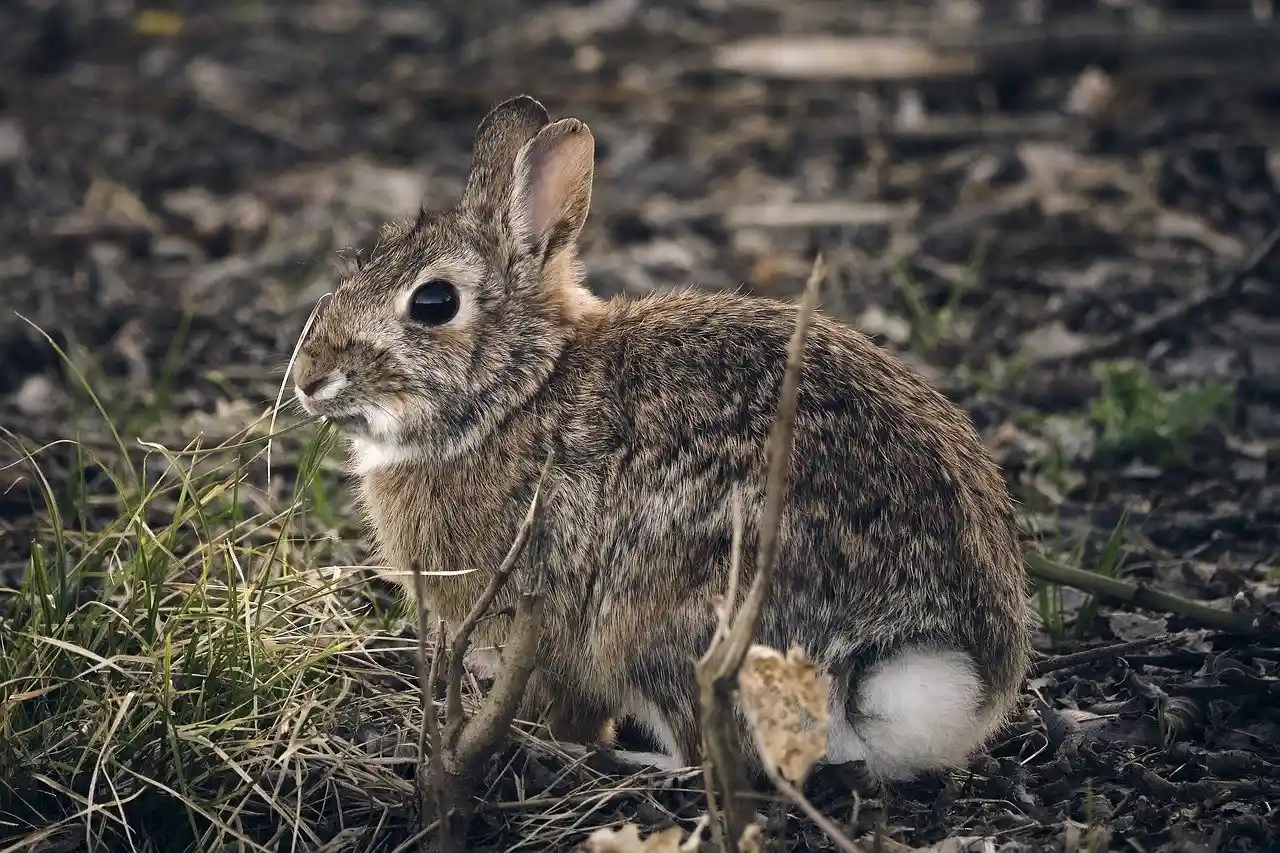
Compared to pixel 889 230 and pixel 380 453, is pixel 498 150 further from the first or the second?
pixel 889 230

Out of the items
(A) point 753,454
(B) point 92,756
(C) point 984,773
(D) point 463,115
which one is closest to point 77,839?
(B) point 92,756

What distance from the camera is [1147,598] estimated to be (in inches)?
194

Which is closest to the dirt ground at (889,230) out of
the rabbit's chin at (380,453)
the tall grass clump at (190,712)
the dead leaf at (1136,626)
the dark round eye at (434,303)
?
the dead leaf at (1136,626)

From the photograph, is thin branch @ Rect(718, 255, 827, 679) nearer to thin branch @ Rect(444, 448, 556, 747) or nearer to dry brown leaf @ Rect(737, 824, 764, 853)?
dry brown leaf @ Rect(737, 824, 764, 853)

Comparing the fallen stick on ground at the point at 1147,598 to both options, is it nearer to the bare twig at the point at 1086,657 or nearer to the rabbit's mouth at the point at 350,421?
the bare twig at the point at 1086,657

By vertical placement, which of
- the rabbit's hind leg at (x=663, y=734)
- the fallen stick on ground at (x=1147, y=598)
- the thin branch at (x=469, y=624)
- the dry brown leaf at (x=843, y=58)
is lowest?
the rabbit's hind leg at (x=663, y=734)

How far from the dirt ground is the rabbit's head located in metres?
1.14

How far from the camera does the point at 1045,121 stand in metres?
9.54

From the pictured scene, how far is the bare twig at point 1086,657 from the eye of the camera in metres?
4.68

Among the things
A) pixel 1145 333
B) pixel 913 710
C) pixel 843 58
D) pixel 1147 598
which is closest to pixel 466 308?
pixel 913 710

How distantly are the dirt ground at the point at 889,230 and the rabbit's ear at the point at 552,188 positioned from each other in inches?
64.0

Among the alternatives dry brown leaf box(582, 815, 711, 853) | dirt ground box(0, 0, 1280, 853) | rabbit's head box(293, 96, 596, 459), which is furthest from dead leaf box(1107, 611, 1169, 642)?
dry brown leaf box(582, 815, 711, 853)

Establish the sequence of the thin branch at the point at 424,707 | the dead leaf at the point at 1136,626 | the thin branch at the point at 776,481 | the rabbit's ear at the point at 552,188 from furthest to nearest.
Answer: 1. the dead leaf at the point at 1136,626
2. the rabbit's ear at the point at 552,188
3. the thin branch at the point at 424,707
4. the thin branch at the point at 776,481

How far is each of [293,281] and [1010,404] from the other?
12.1 ft
